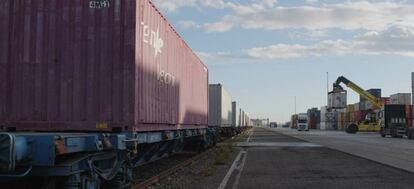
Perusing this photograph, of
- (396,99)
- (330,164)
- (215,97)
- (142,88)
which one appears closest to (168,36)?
(142,88)

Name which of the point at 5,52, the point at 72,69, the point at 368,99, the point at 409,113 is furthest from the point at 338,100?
the point at 5,52

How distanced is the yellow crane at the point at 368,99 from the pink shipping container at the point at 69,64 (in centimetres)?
5494

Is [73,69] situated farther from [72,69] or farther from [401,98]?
[401,98]

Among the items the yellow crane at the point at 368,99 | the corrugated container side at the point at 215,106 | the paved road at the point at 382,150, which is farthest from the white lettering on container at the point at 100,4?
the yellow crane at the point at 368,99

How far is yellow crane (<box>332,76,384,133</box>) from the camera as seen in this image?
2478 inches

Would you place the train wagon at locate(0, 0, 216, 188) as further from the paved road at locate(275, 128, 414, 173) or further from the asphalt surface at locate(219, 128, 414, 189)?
the paved road at locate(275, 128, 414, 173)

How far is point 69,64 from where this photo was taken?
10906mm

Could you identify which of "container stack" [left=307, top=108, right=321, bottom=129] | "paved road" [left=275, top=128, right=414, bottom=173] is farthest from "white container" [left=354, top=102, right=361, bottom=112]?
"paved road" [left=275, top=128, right=414, bottom=173]

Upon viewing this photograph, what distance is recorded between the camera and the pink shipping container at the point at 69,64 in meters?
10.8

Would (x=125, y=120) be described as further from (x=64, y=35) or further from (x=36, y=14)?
(x=36, y=14)

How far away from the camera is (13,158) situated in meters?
7.24

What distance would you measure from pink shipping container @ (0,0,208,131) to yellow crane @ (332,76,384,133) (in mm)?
54936

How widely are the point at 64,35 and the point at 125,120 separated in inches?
79.4

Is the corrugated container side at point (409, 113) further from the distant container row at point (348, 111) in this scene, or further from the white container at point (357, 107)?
the white container at point (357, 107)
